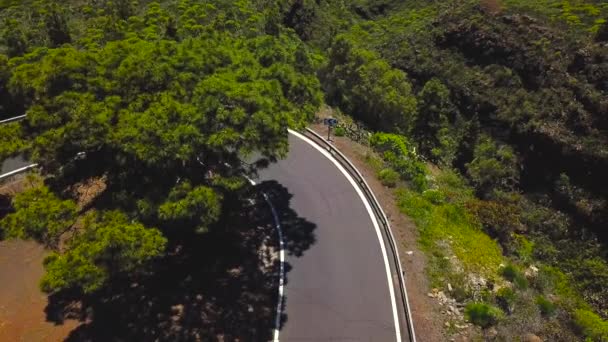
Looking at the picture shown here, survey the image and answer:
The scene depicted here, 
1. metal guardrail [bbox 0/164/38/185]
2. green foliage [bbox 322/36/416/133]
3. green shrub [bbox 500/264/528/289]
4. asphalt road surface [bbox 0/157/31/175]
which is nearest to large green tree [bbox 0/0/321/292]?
metal guardrail [bbox 0/164/38/185]

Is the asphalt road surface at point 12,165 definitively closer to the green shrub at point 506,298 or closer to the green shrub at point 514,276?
the green shrub at point 506,298

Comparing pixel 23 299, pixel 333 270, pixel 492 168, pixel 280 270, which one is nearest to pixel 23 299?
pixel 23 299

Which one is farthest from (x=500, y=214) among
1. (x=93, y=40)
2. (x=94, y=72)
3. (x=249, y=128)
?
(x=93, y=40)

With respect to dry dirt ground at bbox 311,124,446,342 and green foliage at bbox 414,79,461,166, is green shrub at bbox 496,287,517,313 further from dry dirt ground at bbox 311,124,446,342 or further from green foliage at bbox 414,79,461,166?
green foliage at bbox 414,79,461,166

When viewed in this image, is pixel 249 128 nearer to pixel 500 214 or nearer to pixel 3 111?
pixel 500 214

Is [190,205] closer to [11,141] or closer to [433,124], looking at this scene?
[11,141]

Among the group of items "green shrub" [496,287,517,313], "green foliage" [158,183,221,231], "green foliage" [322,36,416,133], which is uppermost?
"green foliage" [322,36,416,133]
